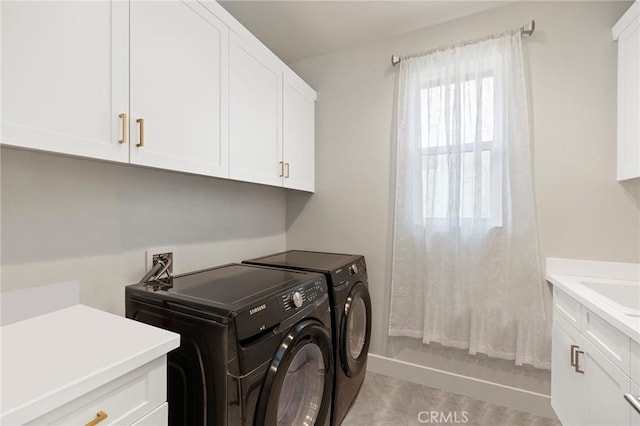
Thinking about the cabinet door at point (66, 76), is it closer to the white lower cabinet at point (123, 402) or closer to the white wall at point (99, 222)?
the white wall at point (99, 222)

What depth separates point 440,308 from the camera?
2021 millimetres

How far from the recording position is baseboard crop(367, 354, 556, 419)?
1837 mm

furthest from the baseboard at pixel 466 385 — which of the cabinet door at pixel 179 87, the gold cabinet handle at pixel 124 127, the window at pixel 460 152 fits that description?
the gold cabinet handle at pixel 124 127

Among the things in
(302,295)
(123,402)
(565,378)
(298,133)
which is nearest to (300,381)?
(302,295)

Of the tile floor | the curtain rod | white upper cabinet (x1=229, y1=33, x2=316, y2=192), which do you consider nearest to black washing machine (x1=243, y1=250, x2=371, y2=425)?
the tile floor

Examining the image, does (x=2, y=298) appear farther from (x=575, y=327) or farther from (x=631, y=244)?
(x=631, y=244)

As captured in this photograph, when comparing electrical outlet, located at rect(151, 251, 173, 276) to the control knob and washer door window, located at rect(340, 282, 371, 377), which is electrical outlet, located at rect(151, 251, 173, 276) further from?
washer door window, located at rect(340, 282, 371, 377)

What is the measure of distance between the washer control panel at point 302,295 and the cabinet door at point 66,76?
824mm

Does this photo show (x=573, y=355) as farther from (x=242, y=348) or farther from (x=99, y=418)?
(x=99, y=418)

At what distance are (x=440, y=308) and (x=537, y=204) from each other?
35.6 inches

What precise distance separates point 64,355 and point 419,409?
1930 mm

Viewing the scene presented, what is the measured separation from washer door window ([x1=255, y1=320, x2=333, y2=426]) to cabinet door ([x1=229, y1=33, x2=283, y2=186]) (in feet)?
2.98

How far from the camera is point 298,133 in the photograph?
2217 mm

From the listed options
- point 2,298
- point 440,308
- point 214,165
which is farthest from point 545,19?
point 2,298
